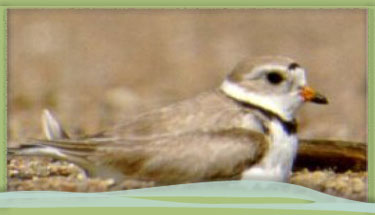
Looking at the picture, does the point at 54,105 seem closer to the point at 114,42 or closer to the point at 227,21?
the point at 114,42

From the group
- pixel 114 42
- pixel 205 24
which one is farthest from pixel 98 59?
pixel 205 24

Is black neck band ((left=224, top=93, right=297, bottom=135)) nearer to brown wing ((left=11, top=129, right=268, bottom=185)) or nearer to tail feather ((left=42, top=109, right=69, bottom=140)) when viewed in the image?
brown wing ((left=11, top=129, right=268, bottom=185))

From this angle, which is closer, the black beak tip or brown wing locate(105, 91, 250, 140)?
brown wing locate(105, 91, 250, 140)

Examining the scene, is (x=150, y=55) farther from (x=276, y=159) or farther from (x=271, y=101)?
(x=276, y=159)

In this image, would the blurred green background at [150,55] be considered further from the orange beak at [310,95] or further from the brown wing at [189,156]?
the brown wing at [189,156]

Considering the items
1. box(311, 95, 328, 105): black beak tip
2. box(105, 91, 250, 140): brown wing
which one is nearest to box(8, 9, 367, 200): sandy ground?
box(311, 95, 328, 105): black beak tip

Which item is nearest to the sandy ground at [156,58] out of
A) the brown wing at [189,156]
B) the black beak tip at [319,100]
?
the black beak tip at [319,100]
